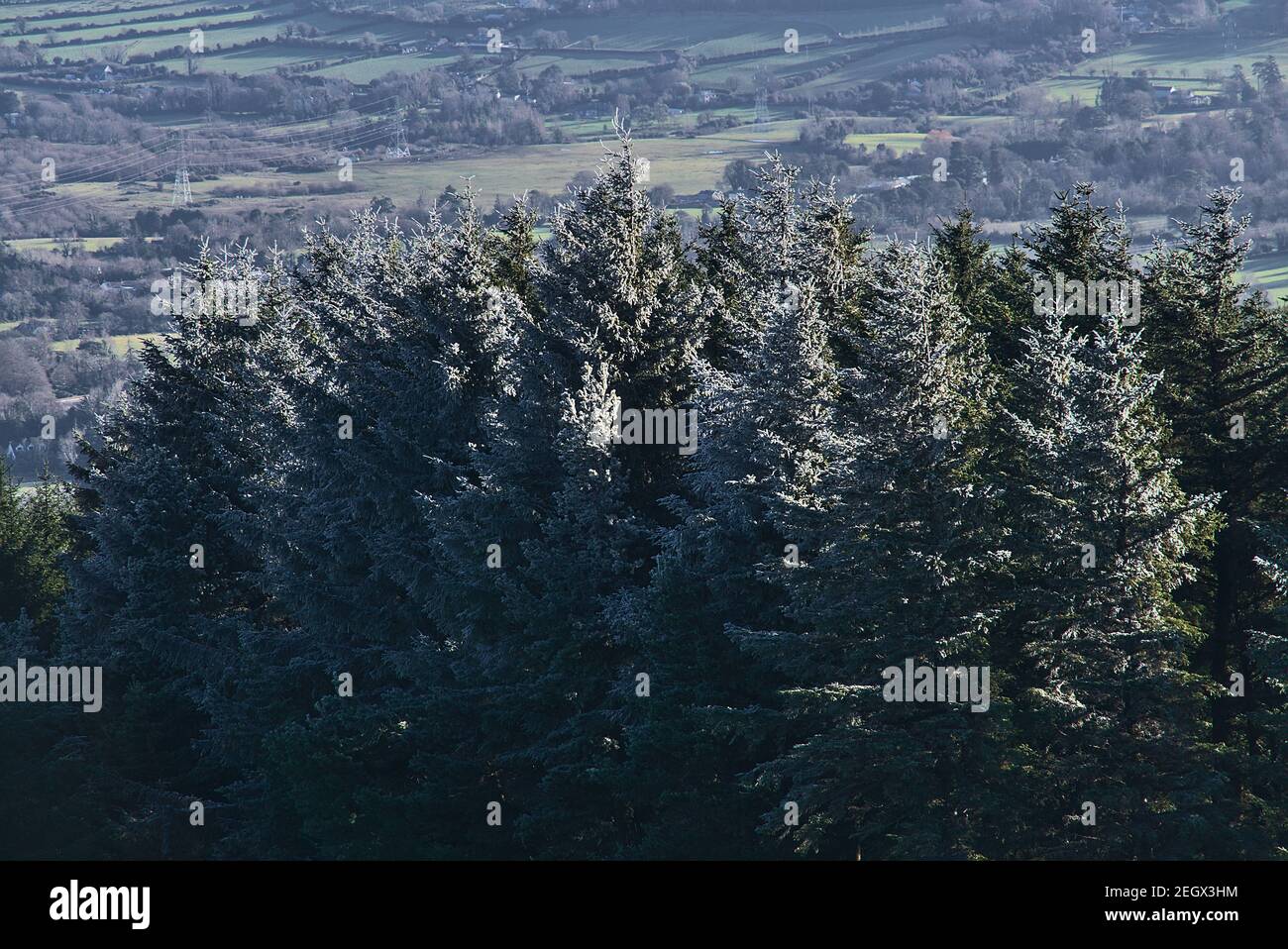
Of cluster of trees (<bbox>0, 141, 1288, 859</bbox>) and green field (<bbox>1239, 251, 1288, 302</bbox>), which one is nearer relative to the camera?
cluster of trees (<bbox>0, 141, 1288, 859</bbox>)

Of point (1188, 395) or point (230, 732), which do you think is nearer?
point (1188, 395)

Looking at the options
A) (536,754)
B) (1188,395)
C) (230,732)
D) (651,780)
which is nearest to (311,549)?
(230,732)

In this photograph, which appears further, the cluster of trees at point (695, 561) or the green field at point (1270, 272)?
the green field at point (1270, 272)

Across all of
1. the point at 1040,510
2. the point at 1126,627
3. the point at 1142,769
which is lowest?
the point at 1142,769

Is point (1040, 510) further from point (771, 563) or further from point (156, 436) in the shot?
point (156, 436)

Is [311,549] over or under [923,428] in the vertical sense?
under

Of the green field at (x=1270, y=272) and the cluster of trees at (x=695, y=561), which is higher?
the green field at (x=1270, y=272)
